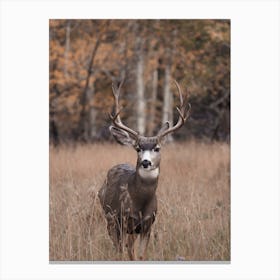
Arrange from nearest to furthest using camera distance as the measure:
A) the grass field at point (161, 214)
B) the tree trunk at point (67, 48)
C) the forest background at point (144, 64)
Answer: the grass field at point (161, 214) < the forest background at point (144, 64) < the tree trunk at point (67, 48)

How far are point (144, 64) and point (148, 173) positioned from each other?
8.16 meters

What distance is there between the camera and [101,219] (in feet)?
16.4

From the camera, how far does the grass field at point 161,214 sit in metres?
4.74

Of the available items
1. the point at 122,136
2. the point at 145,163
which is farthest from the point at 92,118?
the point at 145,163

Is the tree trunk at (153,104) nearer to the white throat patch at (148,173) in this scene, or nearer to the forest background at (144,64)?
the forest background at (144,64)

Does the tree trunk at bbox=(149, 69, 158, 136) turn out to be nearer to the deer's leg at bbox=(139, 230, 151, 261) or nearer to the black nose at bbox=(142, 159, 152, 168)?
the deer's leg at bbox=(139, 230, 151, 261)

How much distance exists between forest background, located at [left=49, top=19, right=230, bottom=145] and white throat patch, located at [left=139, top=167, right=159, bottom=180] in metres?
5.53

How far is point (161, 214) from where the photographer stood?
5078mm

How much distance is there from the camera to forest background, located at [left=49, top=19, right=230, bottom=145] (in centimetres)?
1069

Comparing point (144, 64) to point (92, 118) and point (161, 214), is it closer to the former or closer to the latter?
point (92, 118)

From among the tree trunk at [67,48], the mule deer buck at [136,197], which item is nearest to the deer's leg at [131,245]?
the mule deer buck at [136,197]

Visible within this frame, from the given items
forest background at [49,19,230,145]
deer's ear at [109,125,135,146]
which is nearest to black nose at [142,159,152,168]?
deer's ear at [109,125,135,146]
